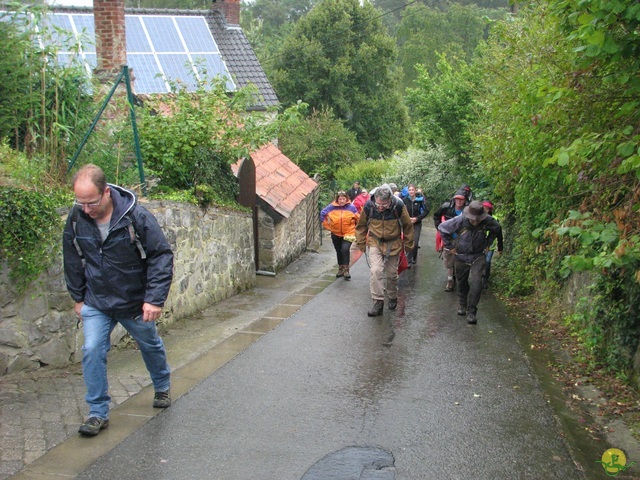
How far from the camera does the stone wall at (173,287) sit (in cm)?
619

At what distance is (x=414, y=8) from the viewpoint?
63219mm

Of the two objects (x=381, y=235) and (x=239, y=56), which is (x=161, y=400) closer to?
(x=381, y=235)

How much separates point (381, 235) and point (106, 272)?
17.6 feet

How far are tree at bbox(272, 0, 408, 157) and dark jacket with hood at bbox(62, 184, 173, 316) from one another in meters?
35.9

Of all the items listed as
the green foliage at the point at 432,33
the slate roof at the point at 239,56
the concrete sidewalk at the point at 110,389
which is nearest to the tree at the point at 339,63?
the slate roof at the point at 239,56

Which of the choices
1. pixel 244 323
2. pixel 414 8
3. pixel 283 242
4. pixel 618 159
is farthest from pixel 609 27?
pixel 414 8

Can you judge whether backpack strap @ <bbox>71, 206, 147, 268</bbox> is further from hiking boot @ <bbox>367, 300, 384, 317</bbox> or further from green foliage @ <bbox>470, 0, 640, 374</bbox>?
hiking boot @ <bbox>367, 300, 384, 317</bbox>

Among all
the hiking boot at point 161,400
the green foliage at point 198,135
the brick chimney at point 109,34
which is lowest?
the hiking boot at point 161,400

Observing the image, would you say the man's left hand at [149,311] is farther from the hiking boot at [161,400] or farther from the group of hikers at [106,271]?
the hiking boot at [161,400]

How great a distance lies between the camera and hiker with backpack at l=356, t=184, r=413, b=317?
32.7ft

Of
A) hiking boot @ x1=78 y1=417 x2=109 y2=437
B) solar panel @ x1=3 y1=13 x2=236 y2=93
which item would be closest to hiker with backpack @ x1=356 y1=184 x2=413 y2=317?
hiking boot @ x1=78 y1=417 x2=109 y2=437

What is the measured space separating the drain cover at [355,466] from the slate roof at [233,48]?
1955cm

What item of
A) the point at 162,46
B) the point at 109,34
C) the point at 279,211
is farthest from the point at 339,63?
the point at 109,34

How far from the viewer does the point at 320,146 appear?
3272 centimetres
